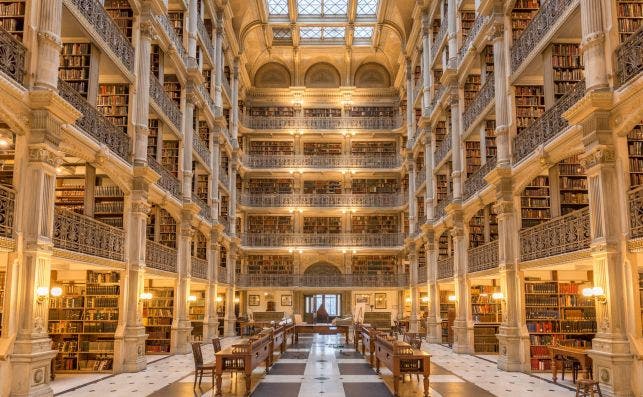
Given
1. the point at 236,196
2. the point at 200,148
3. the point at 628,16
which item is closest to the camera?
the point at 628,16

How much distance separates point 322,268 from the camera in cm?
2905

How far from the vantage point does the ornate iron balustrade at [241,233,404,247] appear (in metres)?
27.8

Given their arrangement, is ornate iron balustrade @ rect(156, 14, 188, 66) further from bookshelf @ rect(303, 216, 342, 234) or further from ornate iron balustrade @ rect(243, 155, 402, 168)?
bookshelf @ rect(303, 216, 342, 234)

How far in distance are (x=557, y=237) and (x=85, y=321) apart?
9.02 meters

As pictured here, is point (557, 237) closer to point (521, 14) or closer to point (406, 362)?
point (406, 362)

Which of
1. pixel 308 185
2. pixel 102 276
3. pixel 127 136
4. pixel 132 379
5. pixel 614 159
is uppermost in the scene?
pixel 308 185

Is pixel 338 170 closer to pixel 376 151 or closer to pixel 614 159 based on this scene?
pixel 376 151

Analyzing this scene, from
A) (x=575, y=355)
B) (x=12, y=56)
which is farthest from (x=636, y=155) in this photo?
(x=12, y=56)

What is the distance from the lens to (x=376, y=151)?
97.6ft

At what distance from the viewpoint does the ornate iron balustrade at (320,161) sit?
93.3ft

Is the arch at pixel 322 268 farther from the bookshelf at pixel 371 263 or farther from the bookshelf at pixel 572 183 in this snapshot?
the bookshelf at pixel 572 183

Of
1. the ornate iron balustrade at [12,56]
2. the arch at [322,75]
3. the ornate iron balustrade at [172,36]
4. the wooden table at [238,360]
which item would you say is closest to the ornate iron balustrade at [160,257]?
the wooden table at [238,360]

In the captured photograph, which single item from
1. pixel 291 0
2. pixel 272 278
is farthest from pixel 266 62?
pixel 272 278

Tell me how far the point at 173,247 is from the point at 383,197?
13646mm
